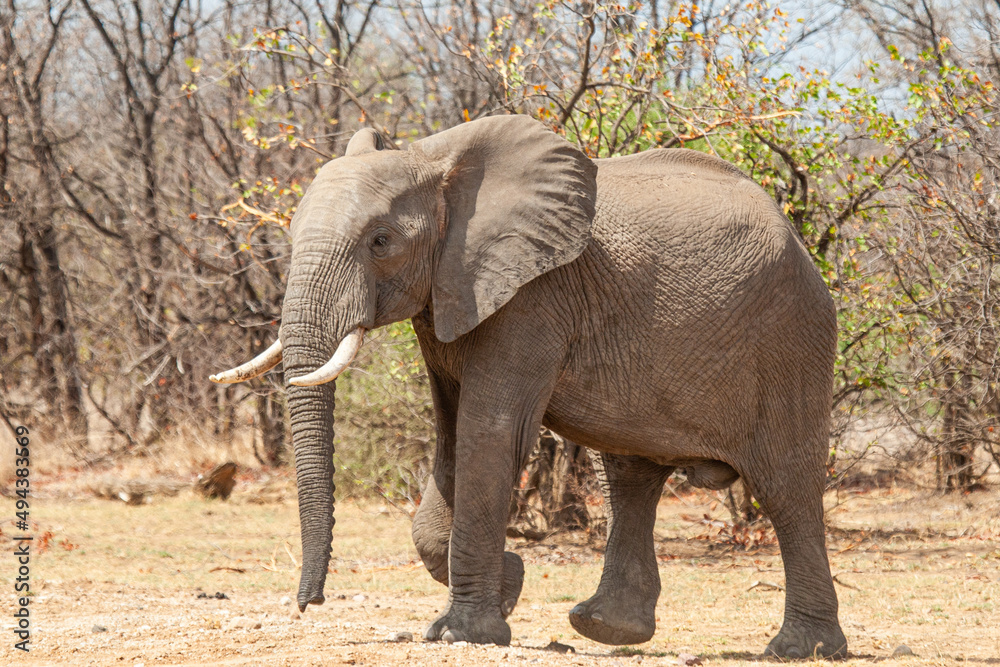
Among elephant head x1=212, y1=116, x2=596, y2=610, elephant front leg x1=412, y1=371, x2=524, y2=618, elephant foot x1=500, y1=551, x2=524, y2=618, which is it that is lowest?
elephant foot x1=500, y1=551, x2=524, y2=618

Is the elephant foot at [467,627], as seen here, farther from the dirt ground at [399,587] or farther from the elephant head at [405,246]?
the elephant head at [405,246]

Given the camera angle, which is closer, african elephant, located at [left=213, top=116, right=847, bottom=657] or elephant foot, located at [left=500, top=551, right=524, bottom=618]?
african elephant, located at [left=213, top=116, right=847, bottom=657]

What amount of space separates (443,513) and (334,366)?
4.44 feet

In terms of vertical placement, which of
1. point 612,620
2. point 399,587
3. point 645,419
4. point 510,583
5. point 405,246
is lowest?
point 399,587

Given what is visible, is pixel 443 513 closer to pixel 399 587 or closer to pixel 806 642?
pixel 806 642

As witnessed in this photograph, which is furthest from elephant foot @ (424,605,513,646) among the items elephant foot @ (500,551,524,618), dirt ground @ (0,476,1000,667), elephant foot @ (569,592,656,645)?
elephant foot @ (569,592,656,645)

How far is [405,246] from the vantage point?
209 inches

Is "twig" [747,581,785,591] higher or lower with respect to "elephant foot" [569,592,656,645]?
lower

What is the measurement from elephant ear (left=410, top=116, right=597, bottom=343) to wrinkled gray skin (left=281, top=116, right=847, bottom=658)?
0.03 ft

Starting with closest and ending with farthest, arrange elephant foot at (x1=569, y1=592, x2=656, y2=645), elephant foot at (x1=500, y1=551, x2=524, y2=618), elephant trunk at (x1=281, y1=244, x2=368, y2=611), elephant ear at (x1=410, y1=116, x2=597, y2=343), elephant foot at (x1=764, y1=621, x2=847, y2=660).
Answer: elephant trunk at (x1=281, y1=244, x2=368, y2=611), elephant ear at (x1=410, y1=116, x2=597, y2=343), elephant foot at (x1=500, y1=551, x2=524, y2=618), elephant foot at (x1=764, y1=621, x2=847, y2=660), elephant foot at (x1=569, y1=592, x2=656, y2=645)

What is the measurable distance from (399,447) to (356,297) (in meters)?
7.19

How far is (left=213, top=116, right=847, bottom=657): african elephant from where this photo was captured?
17.0ft

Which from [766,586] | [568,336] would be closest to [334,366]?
[568,336]

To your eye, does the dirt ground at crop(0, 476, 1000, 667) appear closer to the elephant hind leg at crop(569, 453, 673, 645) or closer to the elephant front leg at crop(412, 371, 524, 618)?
the elephant hind leg at crop(569, 453, 673, 645)
